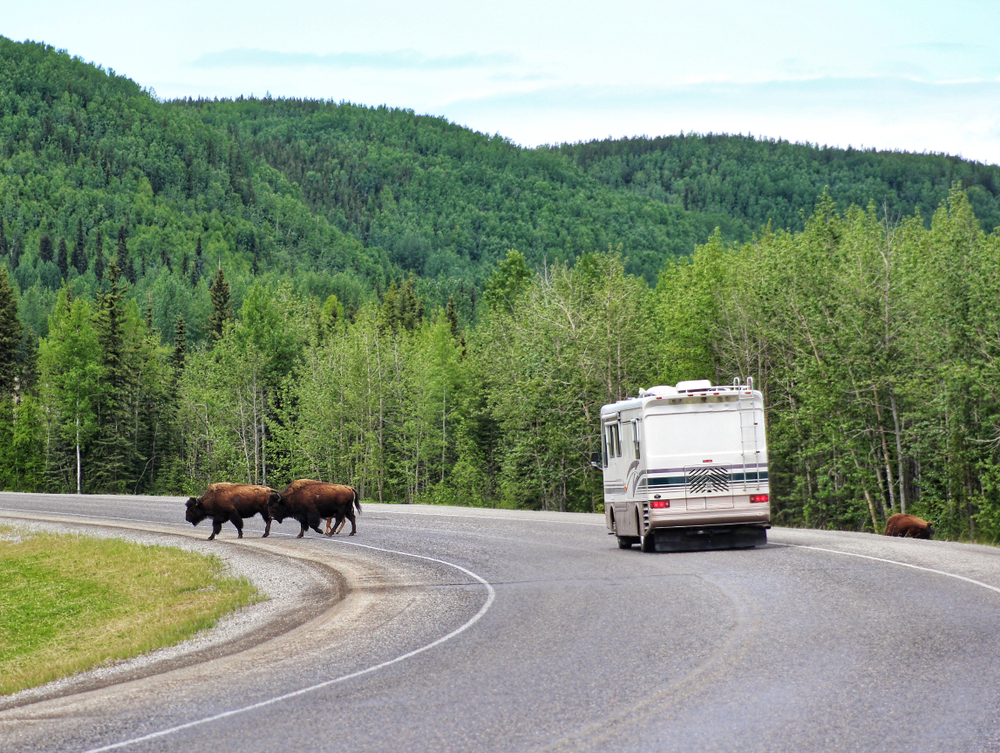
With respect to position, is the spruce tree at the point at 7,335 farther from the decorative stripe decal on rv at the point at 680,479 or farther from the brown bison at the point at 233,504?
the decorative stripe decal on rv at the point at 680,479

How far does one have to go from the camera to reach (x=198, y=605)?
16.8 metres

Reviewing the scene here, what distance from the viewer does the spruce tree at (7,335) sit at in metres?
79.9

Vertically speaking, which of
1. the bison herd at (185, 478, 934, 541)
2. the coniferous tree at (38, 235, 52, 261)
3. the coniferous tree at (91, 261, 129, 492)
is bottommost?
the bison herd at (185, 478, 934, 541)

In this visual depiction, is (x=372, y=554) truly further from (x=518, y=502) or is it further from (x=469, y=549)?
(x=518, y=502)

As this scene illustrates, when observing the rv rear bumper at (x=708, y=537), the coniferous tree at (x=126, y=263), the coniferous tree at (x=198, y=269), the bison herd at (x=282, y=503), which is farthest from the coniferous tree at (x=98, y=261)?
the rv rear bumper at (x=708, y=537)

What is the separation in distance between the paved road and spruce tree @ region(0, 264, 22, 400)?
235ft

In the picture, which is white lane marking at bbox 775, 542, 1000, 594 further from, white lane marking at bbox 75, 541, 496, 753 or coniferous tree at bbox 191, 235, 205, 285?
coniferous tree at bbox 191, 235, 205, 285

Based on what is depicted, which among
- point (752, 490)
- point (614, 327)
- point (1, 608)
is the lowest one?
point (1, 608)

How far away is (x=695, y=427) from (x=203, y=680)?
1249 centimetres

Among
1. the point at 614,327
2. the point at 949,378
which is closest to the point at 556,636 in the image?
the point at 949,378

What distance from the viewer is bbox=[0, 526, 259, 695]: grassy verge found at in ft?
44.2

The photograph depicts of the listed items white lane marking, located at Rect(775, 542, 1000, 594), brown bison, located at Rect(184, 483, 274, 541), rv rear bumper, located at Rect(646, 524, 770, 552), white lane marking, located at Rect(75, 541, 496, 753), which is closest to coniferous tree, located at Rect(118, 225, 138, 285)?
brown bison, located at Rect(184, 483, 274, 541)

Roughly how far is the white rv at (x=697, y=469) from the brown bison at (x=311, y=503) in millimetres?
9514

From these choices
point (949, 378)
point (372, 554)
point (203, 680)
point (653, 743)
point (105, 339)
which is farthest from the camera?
point (105, 339)
